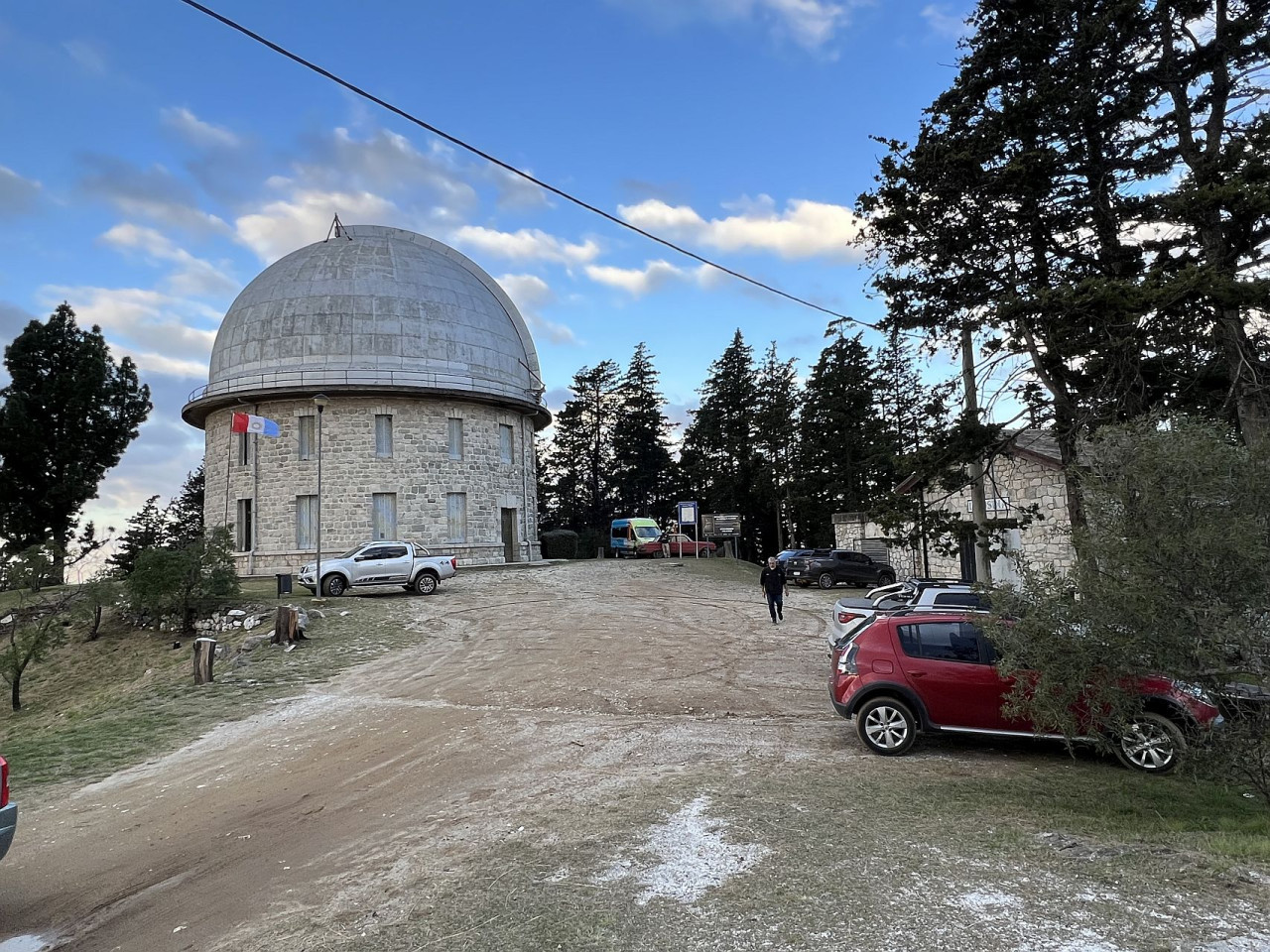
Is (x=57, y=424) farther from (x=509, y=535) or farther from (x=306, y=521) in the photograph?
(x=509, y=535)

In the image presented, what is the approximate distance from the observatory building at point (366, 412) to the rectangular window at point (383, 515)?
→ 61mm

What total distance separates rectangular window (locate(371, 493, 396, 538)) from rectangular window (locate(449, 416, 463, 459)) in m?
3.42

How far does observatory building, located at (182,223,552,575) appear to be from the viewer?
32.4 m

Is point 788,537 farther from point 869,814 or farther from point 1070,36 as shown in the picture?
point 869,814

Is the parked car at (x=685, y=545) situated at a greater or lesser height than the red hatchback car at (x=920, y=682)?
greater

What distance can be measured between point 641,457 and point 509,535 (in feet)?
100

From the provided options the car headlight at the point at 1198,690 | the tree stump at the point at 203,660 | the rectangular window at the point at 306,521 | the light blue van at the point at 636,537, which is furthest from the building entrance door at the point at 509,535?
the car headlight at the point at 1198,690

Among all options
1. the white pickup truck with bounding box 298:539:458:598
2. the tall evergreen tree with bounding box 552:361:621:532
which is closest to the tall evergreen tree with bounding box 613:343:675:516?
the tall evergreen tree with bounding box 552:361:621:532

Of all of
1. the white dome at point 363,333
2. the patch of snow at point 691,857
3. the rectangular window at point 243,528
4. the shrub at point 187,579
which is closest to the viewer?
the patch of snow at point 691,857

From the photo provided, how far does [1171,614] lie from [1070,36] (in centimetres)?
1340

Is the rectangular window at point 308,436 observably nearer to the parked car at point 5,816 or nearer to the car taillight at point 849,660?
the car taillight at point 849,660

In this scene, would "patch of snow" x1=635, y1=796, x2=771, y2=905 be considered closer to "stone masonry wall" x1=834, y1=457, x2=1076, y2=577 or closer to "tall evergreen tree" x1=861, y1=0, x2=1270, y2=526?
"tall evergreen tree" x1=861, y1=0, x2=1270, y2=526

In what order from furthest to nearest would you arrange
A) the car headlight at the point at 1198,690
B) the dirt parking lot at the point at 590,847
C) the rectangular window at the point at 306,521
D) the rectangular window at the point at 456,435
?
the rectangular window at the point at 456,435 < the rectangular window at the point at 306,521 < the car headlight at the point at 1198,690 < the dirt parking lot at the point at 590,847

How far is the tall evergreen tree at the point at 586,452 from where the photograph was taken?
221ft
